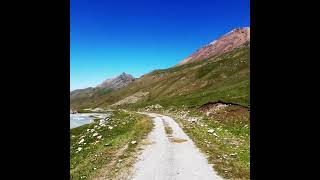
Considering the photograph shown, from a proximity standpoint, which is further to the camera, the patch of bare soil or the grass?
the patch of bare soil

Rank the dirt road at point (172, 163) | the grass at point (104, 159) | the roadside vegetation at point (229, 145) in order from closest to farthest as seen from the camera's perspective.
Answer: the dirt road at point (172, 163)
the roadside vegetation at point (229, 145)
the grass at point (104, 159)

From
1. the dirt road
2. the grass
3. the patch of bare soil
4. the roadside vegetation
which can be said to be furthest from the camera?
the patch of bare soil

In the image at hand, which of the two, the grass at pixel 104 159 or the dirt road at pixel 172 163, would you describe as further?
the grass at pixel 104 159

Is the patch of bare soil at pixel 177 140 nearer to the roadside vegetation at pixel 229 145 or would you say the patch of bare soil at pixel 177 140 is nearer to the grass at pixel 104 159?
the roadside vegetation at pixel 229 145

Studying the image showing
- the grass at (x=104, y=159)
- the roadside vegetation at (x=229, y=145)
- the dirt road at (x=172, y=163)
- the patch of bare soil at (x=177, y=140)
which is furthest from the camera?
the patch of bare soil at (x=177, y=140)

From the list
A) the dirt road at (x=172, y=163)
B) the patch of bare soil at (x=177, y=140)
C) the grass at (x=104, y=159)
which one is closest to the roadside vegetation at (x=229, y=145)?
the dirt road at (x=172, y=163)

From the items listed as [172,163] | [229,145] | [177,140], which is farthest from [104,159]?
[229,145]

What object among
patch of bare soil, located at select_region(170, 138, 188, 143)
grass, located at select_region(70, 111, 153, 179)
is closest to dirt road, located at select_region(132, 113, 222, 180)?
patch of bare soil, located at select_region(170, 138, 188, 143)

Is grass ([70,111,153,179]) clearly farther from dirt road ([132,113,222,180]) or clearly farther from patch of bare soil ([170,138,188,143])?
patch of bare soil ([170,138,188,143])

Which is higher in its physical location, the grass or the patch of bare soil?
the patch of bare soil

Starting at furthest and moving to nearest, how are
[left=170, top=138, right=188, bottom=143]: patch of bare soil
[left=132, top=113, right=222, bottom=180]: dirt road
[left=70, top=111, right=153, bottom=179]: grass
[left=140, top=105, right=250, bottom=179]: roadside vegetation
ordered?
1. [left=170, top=138, right=188, bottom=143]: patch of bare soil
2. [left=70, top=111, right=153, bottom=179]: grass
3. [left=140, top=105, right=250, bottom=179]: roadside vegetation
4. [left=132, top=113, right=222, bottom=180]: dirt road

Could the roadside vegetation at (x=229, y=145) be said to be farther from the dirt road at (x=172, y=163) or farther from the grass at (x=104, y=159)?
the grass at (x=104, y=159)

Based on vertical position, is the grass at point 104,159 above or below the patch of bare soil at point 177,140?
below
